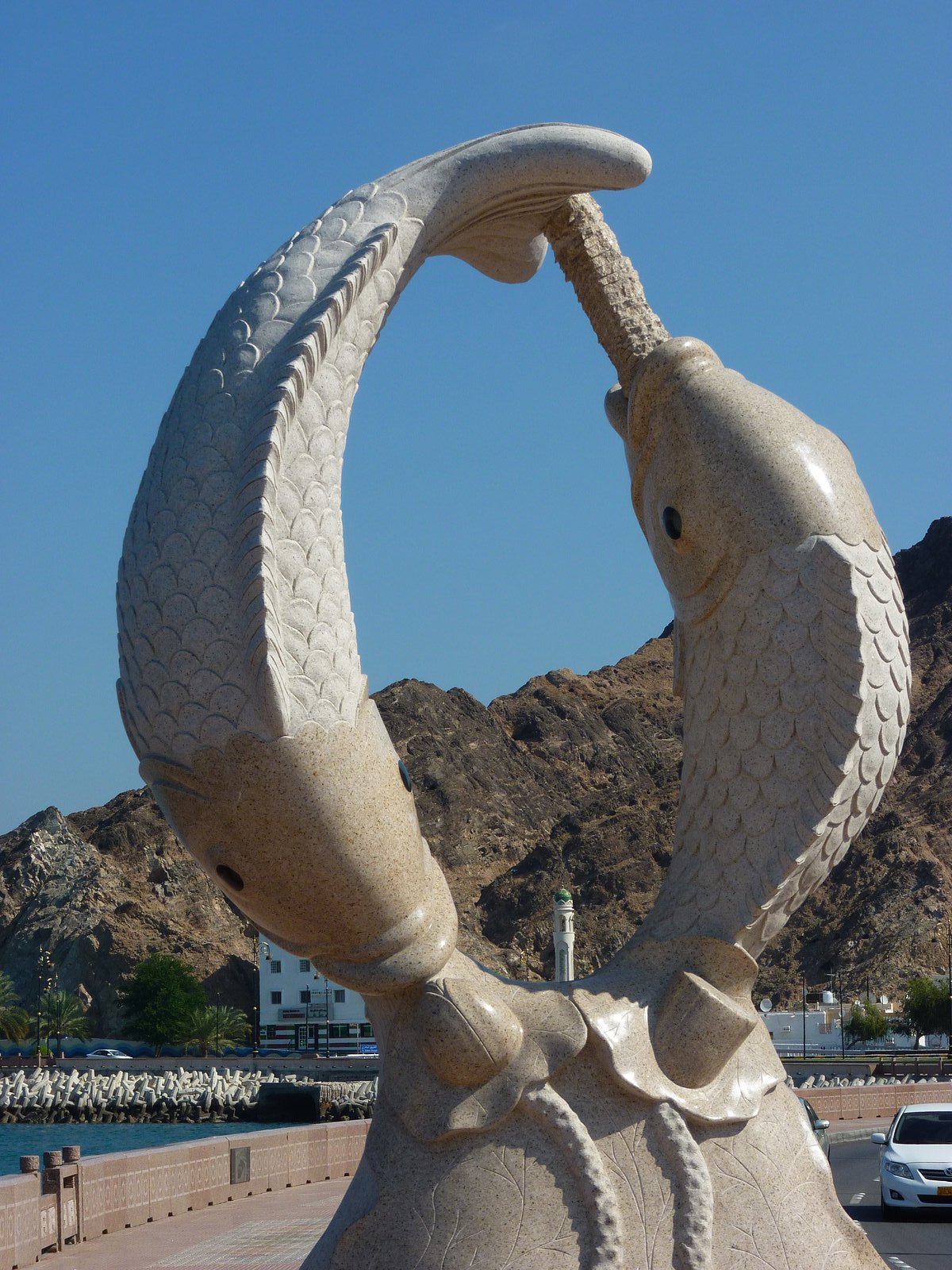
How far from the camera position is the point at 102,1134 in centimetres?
3634

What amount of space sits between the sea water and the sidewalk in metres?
19.0

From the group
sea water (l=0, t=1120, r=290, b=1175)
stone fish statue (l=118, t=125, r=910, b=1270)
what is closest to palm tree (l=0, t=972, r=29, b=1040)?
sea water (l=0, t=1120, r=290, b=1175)

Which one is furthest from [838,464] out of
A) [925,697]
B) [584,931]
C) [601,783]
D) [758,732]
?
[601,783]

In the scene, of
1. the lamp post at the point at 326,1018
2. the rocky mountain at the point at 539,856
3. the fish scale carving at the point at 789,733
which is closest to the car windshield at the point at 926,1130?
the fish scale carving at the point at 789,733

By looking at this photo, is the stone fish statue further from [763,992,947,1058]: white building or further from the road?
[763,992,947,1058]: white building

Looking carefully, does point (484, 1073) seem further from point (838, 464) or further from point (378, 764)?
point (838, 464)

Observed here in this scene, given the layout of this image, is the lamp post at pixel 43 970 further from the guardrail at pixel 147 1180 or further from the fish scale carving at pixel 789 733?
the fish scale carving at pixel 789 733

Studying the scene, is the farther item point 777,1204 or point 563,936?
point 563,936

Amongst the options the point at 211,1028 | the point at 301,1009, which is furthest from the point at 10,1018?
the point at 301,1009

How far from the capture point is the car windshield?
43.4 ft

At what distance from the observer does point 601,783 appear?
5428 inches

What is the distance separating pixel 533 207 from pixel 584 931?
92658 millimetres

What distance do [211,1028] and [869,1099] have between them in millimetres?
49678

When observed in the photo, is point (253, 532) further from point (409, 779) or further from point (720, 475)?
point (720, 475)
